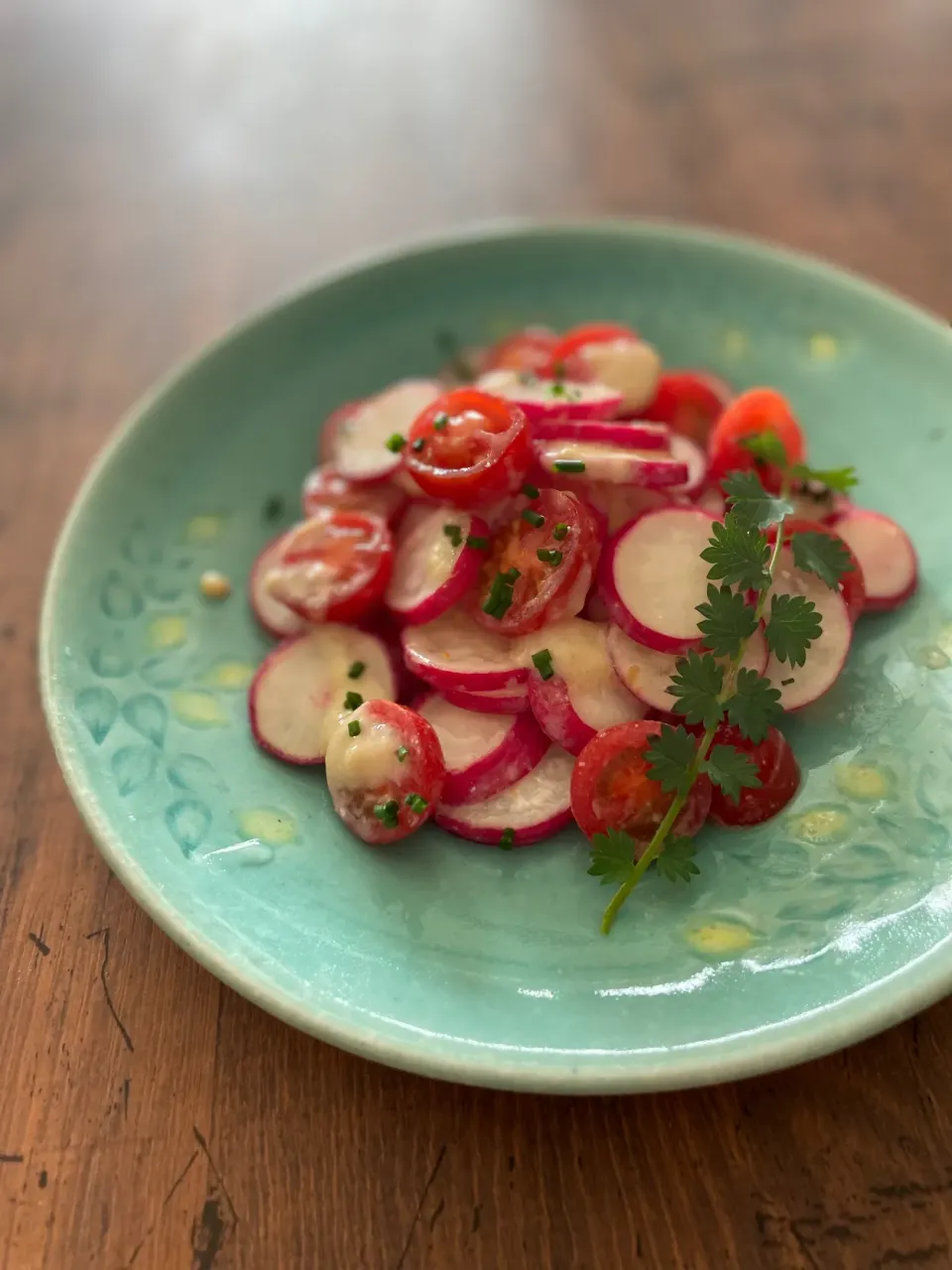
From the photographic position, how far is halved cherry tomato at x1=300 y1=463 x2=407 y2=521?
59.3 inches

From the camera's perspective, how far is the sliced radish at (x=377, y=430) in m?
1.51

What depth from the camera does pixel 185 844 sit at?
117 cm

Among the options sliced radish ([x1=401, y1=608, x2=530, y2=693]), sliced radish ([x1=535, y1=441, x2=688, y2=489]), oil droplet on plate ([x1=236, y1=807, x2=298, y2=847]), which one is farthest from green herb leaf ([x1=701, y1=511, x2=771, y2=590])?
oil droplet on plate ([x1=236, y1=807, x2=298, y2=847])

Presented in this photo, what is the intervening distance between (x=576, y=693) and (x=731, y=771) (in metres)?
0.23

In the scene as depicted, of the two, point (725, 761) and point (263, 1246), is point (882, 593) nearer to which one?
point (725, 761)

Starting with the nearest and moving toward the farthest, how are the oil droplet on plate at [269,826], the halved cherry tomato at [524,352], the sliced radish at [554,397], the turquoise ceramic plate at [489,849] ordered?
the turquoise ceramic plate at [489,849] < the oil droplet on plate at [269,826] < the sliced radish at [554,397] < the halved cherry tomato at [524,352]

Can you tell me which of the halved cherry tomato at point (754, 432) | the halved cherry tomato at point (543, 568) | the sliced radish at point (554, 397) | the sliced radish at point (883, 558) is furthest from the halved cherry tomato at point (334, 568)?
the sliced radish at point (883, 558)

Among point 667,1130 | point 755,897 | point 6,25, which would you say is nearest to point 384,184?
point 6,25

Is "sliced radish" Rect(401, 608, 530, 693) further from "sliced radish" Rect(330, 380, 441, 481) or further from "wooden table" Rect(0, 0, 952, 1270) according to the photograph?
"wooden table" Rect(0, 0, 952, 1270)

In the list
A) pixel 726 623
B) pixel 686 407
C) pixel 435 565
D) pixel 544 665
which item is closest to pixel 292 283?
pixel 686 407

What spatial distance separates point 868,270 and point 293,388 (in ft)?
4.12

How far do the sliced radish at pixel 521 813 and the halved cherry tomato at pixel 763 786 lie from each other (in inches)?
7.5

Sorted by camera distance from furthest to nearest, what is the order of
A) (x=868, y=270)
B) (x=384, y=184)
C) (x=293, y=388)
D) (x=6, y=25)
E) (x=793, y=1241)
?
(x=6, y=25), (x=384, y=184), (x=868, y=270), (x=293, y=388), (x=793, y=1241)

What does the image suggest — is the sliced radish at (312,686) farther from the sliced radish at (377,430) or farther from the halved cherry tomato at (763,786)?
the halved cherry tomato at (763,786)
